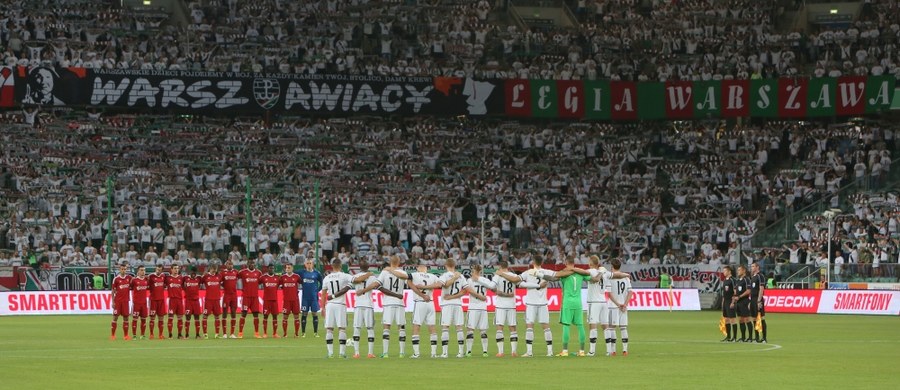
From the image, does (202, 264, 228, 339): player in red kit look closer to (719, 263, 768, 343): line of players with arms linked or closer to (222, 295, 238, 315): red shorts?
(222, 295, 238, 315): red shorts

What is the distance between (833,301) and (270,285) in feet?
81.2

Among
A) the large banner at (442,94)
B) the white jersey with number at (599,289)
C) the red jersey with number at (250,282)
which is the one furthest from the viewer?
the large banner at (442,94)

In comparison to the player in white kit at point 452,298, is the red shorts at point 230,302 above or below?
below

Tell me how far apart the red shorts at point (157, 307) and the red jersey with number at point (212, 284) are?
1.29 meters

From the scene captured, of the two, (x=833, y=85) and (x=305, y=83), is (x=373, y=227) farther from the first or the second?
(x=833, y=85)

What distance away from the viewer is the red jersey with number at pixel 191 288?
37469 millimetres

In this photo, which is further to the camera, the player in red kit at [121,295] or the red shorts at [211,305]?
the red shorts at [211,305]

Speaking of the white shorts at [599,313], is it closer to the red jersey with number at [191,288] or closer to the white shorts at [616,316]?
the white shorts at [616,316]

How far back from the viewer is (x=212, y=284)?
38250mm

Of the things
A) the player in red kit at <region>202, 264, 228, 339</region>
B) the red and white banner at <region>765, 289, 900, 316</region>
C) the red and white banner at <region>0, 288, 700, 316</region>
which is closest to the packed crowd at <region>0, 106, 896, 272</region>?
the red and white banner at <region>0, 288, 700, 316</region>

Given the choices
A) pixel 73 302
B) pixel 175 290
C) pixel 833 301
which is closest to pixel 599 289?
pixel 175 290

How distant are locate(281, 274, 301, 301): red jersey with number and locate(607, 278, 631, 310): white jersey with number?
34.2ft

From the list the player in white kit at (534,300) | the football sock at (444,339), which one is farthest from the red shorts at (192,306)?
the player in white kit at (534,300)

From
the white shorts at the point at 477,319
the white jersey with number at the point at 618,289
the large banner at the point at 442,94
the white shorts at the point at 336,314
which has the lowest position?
the white shorts at the point at 477,319
